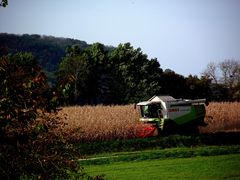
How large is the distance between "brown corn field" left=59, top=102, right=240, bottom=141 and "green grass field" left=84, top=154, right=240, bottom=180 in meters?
7.14

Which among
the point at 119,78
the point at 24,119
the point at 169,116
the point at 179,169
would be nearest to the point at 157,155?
the point at 179,169

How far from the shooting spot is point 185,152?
21.8 m

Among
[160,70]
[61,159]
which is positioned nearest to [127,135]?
[61,159]

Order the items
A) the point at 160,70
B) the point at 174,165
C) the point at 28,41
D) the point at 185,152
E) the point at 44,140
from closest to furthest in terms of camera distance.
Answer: the point at 44,140 < the point at 174,165 < the point at 185,152 < the point at 160,70 < the point at 28,41

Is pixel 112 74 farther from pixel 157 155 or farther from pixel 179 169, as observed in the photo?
pixel 179 169

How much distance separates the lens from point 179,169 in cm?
1645

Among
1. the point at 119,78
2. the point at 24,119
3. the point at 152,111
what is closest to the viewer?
the point at 24,119

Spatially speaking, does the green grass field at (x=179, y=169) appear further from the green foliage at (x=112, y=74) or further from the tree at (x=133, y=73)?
the green foliage at (x=112, y=74)

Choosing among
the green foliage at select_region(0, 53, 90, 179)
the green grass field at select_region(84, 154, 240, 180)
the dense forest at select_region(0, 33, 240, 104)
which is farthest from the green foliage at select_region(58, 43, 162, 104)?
the green foliage at select_region(0, 53, 90, 179)

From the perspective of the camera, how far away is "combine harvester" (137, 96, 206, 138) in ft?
93.8

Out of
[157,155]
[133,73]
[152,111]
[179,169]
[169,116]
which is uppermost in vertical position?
[133,73]

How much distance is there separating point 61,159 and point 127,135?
71.0 ft

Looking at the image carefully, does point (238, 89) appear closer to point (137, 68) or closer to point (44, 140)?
point (137, 68)

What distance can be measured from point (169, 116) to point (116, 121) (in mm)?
3933
